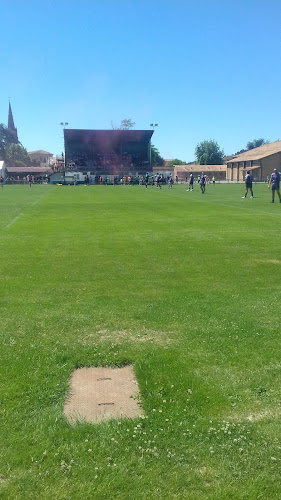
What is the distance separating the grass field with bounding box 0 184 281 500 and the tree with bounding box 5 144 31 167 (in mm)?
150608

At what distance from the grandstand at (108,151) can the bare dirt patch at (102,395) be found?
87431 mm

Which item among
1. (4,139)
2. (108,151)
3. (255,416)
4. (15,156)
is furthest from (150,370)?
(4,139)

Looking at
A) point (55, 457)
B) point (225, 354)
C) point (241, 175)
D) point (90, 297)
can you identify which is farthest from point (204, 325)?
point (241, 175)

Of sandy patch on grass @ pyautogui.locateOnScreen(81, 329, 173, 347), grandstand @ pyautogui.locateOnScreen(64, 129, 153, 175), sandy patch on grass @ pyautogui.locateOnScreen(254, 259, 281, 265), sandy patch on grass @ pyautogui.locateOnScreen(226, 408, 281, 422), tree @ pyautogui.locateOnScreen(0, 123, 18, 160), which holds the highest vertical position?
tree @ pyautogui.locateOnScreen(0, 123, 18, 160)

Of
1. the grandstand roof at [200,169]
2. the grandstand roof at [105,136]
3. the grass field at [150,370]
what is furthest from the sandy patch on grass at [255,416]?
the grandstand roof at [200,169]

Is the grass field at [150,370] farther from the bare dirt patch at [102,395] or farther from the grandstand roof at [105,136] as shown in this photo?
the grandstand roof at [105,136]

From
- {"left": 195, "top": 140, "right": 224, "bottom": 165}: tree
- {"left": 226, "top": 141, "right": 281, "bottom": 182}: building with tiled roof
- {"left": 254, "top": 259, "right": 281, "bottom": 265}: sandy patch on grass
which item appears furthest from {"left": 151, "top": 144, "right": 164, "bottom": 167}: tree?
{"left": 254, "top": 259, "right": 281, "bottom": 265}: sandy patch on grass

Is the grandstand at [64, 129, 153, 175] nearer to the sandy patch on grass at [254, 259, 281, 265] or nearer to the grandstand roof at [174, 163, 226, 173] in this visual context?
the grandstand roof at [174, 163, 226, 173]

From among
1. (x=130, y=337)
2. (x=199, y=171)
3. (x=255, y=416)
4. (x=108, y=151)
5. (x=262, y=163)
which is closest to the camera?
(x=255, y=416)

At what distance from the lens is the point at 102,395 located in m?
4.02

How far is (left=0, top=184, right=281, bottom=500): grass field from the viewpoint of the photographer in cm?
293

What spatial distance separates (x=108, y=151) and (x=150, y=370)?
313 feet

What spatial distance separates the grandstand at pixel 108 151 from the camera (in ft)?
301

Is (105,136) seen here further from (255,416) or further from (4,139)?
(255,416)
